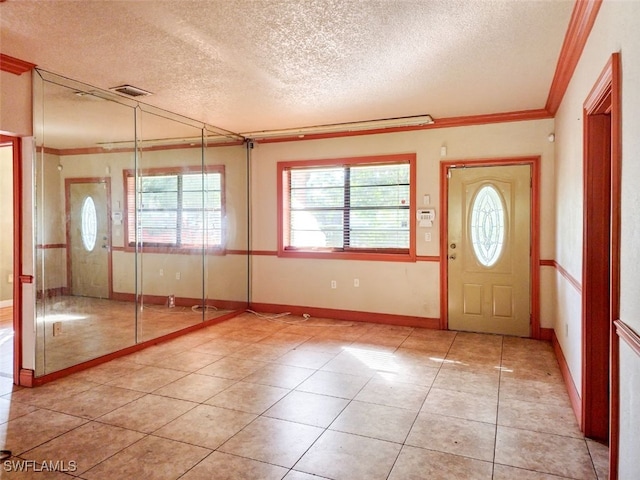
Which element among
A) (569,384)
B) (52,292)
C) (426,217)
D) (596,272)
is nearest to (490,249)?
(426,217)

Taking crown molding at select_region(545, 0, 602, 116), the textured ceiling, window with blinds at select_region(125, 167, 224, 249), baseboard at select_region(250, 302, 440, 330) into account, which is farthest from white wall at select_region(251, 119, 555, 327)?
crown molding at select_region(545, 0, 602, 116)

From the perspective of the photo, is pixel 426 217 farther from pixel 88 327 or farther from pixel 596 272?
pixel 88 327

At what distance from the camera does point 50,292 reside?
11.9 feet

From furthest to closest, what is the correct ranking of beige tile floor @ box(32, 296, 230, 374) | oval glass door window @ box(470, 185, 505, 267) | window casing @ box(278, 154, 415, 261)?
window casing @ box(278, 154, 415, 261), oval glass door window @ box(470, 185, 505, 267), beige tile floor @ box(32, 296, 230, 374)

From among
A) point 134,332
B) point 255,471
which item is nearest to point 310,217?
point 134,332

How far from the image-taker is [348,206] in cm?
580

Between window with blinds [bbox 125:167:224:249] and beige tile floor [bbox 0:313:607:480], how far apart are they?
1.32m

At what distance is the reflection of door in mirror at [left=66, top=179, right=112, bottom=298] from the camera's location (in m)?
3.87

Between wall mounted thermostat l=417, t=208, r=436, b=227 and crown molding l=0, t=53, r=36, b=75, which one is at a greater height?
crown molding l=0, t=53, r=36, b=75

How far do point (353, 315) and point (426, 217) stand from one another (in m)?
1.67

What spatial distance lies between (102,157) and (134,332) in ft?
6.07

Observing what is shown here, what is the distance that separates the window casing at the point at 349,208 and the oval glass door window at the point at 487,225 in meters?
0.76

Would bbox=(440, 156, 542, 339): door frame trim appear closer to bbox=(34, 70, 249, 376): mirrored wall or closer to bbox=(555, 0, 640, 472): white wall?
bbox=(555, 0, 640, 472): white wall

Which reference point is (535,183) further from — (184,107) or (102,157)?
(102,157)
